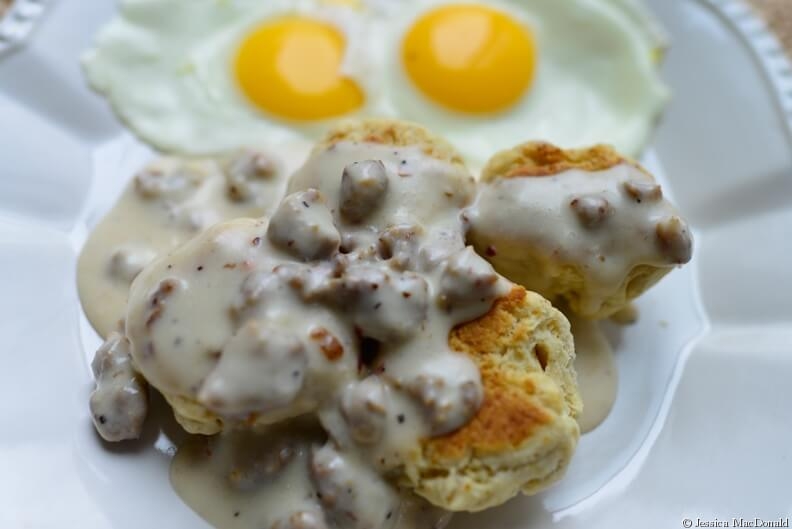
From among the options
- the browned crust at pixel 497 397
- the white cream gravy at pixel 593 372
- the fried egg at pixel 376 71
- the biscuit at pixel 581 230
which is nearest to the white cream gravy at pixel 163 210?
the fried egg at pixel 376 71

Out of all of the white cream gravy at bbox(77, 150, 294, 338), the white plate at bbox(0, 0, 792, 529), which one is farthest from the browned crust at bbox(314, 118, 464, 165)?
the white plate at bbox(0, 0, 792, 529)

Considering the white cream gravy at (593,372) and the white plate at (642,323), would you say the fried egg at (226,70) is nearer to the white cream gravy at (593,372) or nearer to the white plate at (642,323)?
the white plate at (642,323)

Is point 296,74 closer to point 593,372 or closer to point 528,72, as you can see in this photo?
point 528,72

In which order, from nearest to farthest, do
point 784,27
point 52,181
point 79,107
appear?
point 52,181 < point 79,107 < point 784,27

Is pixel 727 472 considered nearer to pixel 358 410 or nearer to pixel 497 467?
pixel 497 467

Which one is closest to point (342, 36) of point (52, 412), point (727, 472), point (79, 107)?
point (79, 107)

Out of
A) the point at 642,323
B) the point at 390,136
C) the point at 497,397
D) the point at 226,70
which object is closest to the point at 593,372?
the point at 642,323
